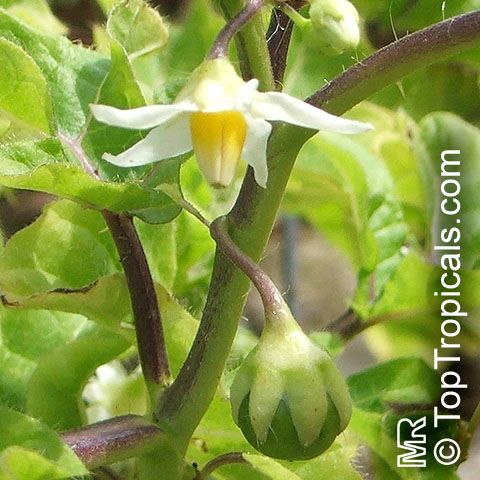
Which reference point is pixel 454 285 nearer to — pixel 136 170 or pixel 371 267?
pixel 371 267

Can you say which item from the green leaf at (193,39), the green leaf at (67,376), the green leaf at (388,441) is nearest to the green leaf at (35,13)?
the green leaf at (193,39)

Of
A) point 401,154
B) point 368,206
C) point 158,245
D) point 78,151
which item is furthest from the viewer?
point 401,154

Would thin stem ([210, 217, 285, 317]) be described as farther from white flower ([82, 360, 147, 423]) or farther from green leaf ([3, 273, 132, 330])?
white flower ([82, 360, 147, 423])

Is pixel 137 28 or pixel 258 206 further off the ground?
pixel 137 28

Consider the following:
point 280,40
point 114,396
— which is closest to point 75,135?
point 280,40

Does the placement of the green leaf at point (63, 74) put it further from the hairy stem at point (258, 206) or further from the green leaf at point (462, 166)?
the green leaf at point (462, 166)

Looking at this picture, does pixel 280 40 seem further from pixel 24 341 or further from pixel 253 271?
pixel 24 341

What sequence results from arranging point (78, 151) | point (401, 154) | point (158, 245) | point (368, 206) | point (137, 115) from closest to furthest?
point (137, 115) → point (78, 151) → point (158, 245) → point (368, 206) → point (401, 154)

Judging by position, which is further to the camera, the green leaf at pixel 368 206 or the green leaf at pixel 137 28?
the green leaf at pixel 368 206

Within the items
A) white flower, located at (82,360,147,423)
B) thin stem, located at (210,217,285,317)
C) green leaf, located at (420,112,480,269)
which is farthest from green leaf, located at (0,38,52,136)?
green leaf, located at (420,112,480,269)
